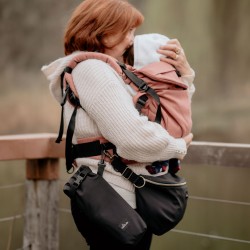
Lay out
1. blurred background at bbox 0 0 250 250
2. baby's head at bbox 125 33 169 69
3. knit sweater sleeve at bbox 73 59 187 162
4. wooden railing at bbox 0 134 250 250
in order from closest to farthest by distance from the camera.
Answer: knit sweater sleeve at bbox 73 59 187 162
baby's head at bbox 125 33 169 69
wooden railing at bbox 0 134 250 250
blurred background at bbox 0 0 250 250

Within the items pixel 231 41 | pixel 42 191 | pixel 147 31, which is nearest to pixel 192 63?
pixel 231 41

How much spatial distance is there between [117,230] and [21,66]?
10.8 ft

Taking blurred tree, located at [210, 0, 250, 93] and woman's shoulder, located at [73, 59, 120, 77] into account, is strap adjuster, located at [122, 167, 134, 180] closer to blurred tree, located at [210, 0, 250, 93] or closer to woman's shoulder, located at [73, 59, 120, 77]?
woman's shoulder, located at [73, 59, 120, 77]

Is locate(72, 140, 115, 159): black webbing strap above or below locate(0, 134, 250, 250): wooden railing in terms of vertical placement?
above

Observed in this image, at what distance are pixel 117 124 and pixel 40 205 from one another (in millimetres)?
998

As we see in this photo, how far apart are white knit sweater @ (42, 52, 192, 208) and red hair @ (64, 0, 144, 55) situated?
74 mm

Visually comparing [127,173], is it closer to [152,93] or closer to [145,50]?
[152,93]

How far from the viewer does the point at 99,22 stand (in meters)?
1.41

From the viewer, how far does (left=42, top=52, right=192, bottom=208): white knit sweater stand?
133 centimetres

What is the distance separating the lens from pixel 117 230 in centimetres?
138

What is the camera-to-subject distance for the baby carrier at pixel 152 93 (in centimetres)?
139

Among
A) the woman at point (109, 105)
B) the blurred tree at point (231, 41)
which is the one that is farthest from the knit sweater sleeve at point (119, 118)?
the blurred tree at point (231, 41)

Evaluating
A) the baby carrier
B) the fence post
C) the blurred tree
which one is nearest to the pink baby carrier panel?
the baby carrier

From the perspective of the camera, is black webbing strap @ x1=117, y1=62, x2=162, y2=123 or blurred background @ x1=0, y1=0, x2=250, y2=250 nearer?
black webbing strap @ x1=117, y1=62, x2=162, y2=123
